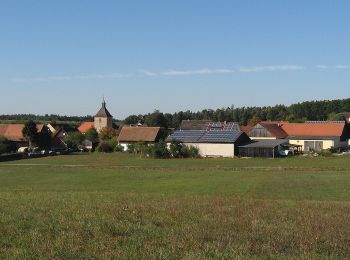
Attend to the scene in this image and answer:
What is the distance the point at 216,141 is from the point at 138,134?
70.9 feet

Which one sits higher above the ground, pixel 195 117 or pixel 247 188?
pixel 195 117

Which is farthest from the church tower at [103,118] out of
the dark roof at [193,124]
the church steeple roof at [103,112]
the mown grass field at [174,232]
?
the mown grass field at [174,232]

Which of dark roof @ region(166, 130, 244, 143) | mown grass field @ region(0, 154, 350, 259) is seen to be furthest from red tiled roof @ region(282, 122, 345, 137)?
mown grass field @ region(0, 154, 350, 259)

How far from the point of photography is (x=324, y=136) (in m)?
89.3

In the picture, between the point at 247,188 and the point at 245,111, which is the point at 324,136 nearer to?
the point at 247,188

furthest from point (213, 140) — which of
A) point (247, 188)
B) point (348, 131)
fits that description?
point (247, 188)

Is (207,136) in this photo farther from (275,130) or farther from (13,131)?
(13,131)

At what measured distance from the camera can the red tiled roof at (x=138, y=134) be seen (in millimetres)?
93856

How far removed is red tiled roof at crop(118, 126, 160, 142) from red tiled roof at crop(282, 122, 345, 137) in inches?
972

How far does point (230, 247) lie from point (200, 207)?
20.2 ft

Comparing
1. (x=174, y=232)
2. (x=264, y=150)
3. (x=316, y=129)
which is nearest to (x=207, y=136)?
(x=264, y=150)

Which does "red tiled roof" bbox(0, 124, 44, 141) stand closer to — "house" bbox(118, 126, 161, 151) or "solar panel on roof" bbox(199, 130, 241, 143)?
"house" bbox(118, 126, 161, 151)

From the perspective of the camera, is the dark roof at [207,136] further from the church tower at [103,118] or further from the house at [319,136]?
the church tower at [103,118]

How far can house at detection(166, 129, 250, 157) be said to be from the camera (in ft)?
254
